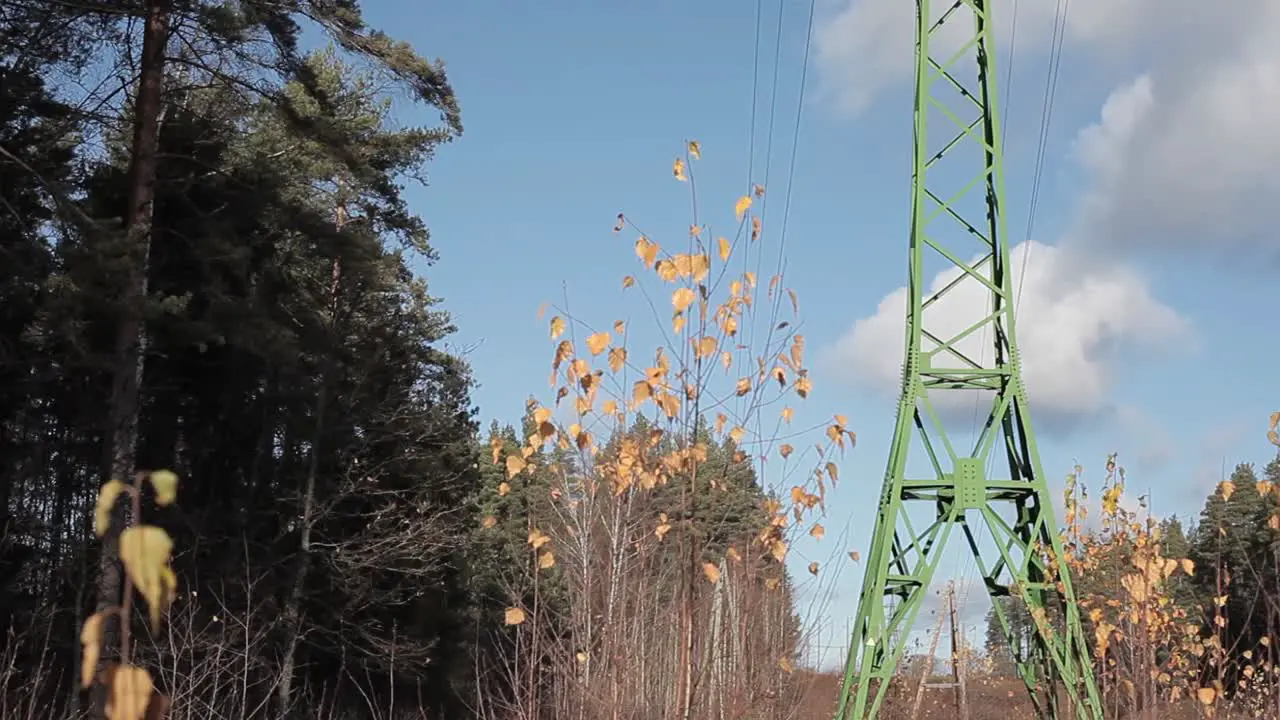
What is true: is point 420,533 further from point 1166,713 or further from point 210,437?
point 1166,713

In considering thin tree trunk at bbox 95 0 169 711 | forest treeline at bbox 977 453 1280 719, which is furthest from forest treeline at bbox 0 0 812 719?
forest treeline at bbox 977 453 1280 719

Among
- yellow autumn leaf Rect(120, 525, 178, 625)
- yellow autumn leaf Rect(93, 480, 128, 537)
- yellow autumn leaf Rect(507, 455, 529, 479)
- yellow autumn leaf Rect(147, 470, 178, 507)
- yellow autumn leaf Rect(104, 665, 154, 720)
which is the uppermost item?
yellow autumn leaf Rect(507, 455, 529, 479)

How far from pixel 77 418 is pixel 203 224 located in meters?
3.26

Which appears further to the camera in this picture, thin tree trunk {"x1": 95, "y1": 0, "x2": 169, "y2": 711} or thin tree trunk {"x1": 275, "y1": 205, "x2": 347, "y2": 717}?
thin tree trunk {"x1": 275, "y1": 205, "x2": 347, "y2": 717}

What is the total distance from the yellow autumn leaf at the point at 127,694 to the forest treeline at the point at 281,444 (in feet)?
8.49

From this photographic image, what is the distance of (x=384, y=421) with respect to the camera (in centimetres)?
1691

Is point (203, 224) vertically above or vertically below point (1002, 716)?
above

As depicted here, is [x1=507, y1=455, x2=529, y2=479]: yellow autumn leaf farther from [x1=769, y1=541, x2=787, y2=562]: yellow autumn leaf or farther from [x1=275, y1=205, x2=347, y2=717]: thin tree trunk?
[x1=275, y1=205, x2=347, y2=717]: thin tree trunk

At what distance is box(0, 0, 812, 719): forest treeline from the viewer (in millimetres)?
4855

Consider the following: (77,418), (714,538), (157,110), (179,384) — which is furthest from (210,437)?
(714,538)

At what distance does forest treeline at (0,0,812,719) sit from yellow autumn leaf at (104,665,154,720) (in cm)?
259

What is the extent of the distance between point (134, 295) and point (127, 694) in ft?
29.2

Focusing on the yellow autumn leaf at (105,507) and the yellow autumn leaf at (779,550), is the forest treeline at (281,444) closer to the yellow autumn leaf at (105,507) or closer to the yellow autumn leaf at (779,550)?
the yellow autumn leaf at (779,550)

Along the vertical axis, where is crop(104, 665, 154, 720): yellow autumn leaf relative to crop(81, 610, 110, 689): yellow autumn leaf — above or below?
below
